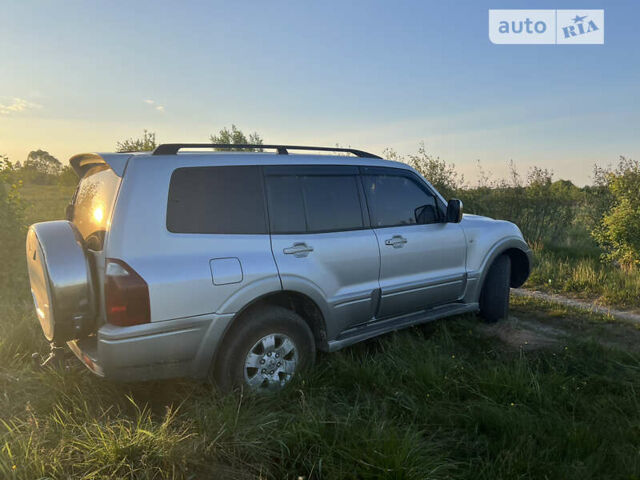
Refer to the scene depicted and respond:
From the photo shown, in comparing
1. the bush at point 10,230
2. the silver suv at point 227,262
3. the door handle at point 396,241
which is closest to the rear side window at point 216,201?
the silver suv at point 227,262

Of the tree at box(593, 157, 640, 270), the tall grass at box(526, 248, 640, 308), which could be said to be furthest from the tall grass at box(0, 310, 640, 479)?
the tree at box(593, 157, 640, 270)

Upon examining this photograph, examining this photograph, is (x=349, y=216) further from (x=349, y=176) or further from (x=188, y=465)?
(x=188, y=465)

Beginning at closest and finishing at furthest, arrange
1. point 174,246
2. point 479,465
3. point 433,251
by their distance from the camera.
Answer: point 479,465
point 174,246
point 433,251

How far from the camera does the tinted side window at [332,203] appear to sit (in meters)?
3.76

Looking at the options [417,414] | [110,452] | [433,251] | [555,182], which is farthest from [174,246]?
[555,182]

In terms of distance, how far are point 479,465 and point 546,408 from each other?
0.87m

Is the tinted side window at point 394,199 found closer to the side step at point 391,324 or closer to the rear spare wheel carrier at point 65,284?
the side step at point 391,324

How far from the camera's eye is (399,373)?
3.62m

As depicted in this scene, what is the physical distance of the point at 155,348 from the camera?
9.59 feet

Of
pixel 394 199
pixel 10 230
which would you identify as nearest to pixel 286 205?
pixel 394 199

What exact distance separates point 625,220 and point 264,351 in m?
7.86

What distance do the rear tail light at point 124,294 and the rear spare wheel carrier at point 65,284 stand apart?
21 centimetres

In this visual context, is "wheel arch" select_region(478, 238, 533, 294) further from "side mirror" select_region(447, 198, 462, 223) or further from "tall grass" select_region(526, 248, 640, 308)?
"tall grass" select_region(526, 248, 640, 308)

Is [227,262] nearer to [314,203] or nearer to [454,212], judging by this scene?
[314,203]
